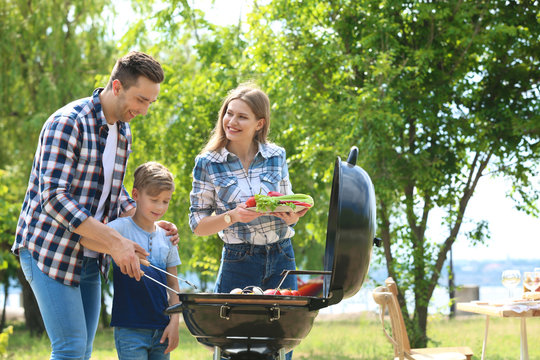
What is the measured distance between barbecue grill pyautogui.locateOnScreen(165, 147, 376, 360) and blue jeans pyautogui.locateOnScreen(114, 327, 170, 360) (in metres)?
0.59

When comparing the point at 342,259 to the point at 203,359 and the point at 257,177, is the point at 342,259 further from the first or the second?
the point at 203,359

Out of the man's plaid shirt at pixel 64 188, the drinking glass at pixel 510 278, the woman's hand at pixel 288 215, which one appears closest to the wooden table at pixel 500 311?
the drinking glass at pixel 510 278

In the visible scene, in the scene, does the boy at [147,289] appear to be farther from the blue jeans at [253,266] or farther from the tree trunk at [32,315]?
the tree trunk at [32,315]

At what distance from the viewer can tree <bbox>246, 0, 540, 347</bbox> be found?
6.70m

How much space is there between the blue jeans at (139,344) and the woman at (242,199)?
1.15ft

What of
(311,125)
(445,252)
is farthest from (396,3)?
(445,252)

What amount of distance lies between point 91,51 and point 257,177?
10.1 m

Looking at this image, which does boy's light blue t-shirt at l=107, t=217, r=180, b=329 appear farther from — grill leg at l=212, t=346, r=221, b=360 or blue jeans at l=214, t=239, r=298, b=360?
grill leg at l=212, t=346, r=221, b=360

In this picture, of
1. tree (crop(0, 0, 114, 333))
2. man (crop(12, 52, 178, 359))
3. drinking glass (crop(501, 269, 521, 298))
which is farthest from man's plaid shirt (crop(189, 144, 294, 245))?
tree (crop(0, 0, 114, 333))

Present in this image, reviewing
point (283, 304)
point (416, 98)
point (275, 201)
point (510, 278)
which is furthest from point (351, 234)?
point (416, 98)

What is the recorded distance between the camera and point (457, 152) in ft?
23.6

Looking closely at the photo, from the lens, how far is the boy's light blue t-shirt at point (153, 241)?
2.92 metres

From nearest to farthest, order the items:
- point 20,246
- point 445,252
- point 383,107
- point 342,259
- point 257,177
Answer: point 342,259 → point 20,246 → point 257,177 → point 383,107 → point 445,252

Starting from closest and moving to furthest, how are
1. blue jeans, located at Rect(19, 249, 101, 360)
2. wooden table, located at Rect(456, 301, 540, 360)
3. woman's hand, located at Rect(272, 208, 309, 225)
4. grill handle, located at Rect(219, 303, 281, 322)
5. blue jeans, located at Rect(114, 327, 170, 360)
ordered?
grill handle, located at Rect(219, 303, 281, 322) < blue jeans, located at Rect(19, 249, 101, 360) < woman's hand, located at Rect(272, 208, 309, 225) < blue jeans, located at Rect(114, 327, 170, 360) < wooden table, located at Rect(456, 301, 540, 360)
